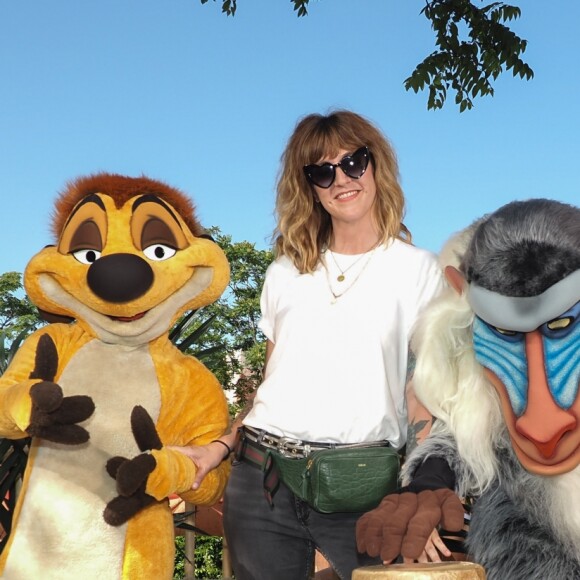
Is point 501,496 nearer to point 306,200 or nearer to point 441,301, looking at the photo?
point 441,301

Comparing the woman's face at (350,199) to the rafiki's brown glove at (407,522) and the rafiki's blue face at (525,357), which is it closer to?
the rafiki's blue face at (525,357)

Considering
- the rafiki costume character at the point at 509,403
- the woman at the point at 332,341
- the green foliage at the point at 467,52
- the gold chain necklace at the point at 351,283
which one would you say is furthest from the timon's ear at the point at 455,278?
the green foliage at the point at 467,52

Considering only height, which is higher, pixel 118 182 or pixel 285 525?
pixel 118 182

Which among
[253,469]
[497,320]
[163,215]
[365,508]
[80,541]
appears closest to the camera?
[497,320]

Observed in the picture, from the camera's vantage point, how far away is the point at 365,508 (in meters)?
2.69

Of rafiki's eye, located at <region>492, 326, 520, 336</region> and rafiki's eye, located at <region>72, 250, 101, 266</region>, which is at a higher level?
rafiki's eye, located at <region>72, 250, 101, 266</region>

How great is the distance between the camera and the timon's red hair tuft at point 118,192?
3418 mm

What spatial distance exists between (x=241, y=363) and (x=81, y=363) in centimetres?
1645

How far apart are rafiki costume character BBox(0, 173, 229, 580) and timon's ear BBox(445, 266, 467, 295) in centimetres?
120

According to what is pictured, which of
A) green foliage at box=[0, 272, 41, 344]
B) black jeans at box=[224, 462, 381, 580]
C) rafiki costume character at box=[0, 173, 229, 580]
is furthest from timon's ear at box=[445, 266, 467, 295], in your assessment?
green foliage at box=[0, 272, 41, 344]

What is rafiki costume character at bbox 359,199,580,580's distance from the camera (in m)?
2.10

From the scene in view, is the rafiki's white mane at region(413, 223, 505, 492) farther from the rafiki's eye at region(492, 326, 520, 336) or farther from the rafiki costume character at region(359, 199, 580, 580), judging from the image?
the rafiki's eye at region(492, 326, 520, 336)

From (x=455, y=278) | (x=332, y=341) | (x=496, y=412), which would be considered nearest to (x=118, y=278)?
(x=332, y=341)

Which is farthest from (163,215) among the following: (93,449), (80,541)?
(80,541)
